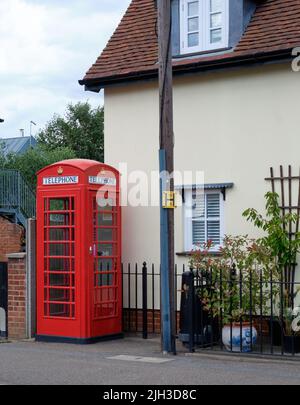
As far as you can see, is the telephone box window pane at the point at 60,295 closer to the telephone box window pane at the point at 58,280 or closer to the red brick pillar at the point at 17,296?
the telephone box window pane at the point at 58,280

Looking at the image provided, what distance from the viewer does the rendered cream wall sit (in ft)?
43.3

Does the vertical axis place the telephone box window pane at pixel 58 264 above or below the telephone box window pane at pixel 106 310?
above

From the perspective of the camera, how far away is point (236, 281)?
11727 millimetres

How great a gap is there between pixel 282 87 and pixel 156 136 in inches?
103

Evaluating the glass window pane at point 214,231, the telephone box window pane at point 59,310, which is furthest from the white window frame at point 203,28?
the telephone box window pane at point 59,310

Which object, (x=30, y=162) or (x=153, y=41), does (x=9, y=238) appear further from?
(x=30, y=162)

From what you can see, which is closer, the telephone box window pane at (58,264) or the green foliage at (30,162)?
the telephone box window pane at (58,264)

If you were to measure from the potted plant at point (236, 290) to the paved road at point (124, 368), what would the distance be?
541mm

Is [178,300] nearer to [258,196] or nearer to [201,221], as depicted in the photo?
[201,221]

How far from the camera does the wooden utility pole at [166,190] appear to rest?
11.8 meters

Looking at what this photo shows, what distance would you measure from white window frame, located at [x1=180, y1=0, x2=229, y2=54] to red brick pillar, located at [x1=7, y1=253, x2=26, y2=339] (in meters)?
4.88

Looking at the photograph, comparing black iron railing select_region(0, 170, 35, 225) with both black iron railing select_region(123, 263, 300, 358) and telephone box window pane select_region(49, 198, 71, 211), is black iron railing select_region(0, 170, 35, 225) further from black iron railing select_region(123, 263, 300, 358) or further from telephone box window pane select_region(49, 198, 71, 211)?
black iron railing select_region(123, 263, 300, 358)

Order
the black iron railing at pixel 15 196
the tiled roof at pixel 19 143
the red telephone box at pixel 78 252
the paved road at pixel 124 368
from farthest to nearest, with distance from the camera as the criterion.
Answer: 1. the tiled roof at pixel 19 143
2. the black iron railing at pixel 15 196
3. the red telephone box at pixel 78 252
4. the paved road at pixel 124 368
